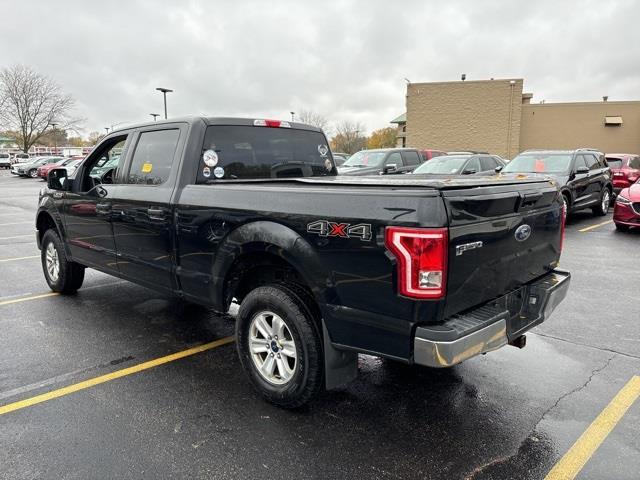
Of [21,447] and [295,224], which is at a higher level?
[295,224]

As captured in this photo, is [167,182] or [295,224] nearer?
[295,224]

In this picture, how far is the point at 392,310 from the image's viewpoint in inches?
102

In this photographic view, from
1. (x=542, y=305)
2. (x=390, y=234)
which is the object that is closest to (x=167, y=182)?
(x=390, y=234)

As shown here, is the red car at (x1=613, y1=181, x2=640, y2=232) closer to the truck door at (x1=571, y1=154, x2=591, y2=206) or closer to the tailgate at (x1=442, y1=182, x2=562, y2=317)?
the truck door at (x1=571, y1=154, x2=591, y2=206)

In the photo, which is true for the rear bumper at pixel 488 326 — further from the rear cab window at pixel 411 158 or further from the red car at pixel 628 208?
the rear cab window at pixel 411 158

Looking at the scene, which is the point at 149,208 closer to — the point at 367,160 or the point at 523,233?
the point at 523,233

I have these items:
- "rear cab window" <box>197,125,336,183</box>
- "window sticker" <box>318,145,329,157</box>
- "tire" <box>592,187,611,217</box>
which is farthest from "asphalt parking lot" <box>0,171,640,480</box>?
"tire" <box>592,187,611,217</box>

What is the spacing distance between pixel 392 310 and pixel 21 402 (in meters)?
2.71

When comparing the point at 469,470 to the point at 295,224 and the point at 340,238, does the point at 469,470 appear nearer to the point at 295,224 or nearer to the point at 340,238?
the point at 340,238

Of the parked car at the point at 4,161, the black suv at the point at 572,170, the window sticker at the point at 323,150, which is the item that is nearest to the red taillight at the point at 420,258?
the window sticker at the point at 323,150

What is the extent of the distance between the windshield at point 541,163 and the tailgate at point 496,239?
8.66m

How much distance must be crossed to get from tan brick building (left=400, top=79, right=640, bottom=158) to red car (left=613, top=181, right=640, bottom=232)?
2333 centimetres

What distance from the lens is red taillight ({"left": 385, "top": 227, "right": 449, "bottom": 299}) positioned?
2.43 meters

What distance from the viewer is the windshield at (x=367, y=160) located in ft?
48.7
